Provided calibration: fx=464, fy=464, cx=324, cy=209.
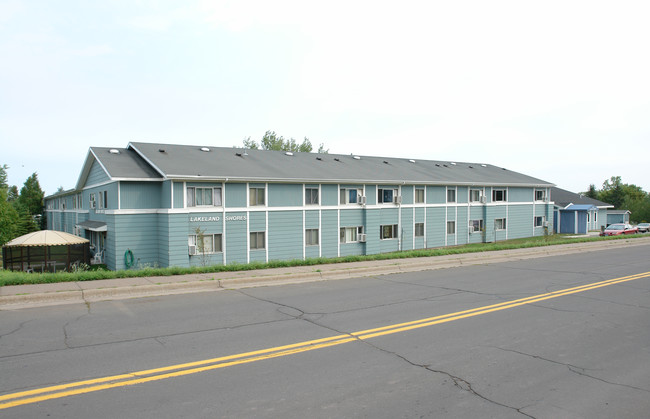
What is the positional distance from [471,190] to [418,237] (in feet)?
25.4

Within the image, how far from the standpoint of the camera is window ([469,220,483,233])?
37.6 meters

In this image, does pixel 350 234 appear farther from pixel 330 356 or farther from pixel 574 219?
pixel 574 219

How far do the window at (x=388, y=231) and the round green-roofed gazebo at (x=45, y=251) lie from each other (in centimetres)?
1817

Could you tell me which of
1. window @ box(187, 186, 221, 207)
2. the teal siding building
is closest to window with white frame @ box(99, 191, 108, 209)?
the teal siding building

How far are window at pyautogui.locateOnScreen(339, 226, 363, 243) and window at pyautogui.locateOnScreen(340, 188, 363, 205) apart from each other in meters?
1.72

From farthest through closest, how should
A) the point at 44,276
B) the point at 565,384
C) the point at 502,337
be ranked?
1. the point at 44,276
2. the point at 502,337
3. the point at 565,384

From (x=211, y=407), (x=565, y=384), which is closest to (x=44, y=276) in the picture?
(x=211, y=407)

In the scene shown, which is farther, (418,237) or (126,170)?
(418,237)

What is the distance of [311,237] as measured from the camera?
1100 inches

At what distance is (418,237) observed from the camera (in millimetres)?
33781

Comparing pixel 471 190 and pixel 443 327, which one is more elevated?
pixel 471 190

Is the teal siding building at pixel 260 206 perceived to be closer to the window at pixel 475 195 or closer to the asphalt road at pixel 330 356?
the window at pixel 475 195

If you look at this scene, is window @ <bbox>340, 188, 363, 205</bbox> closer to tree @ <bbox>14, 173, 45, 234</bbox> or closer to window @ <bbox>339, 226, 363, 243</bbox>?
window @ <bbox>339, 226, 363, 243</bbox>

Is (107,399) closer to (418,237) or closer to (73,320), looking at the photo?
(73,320)
